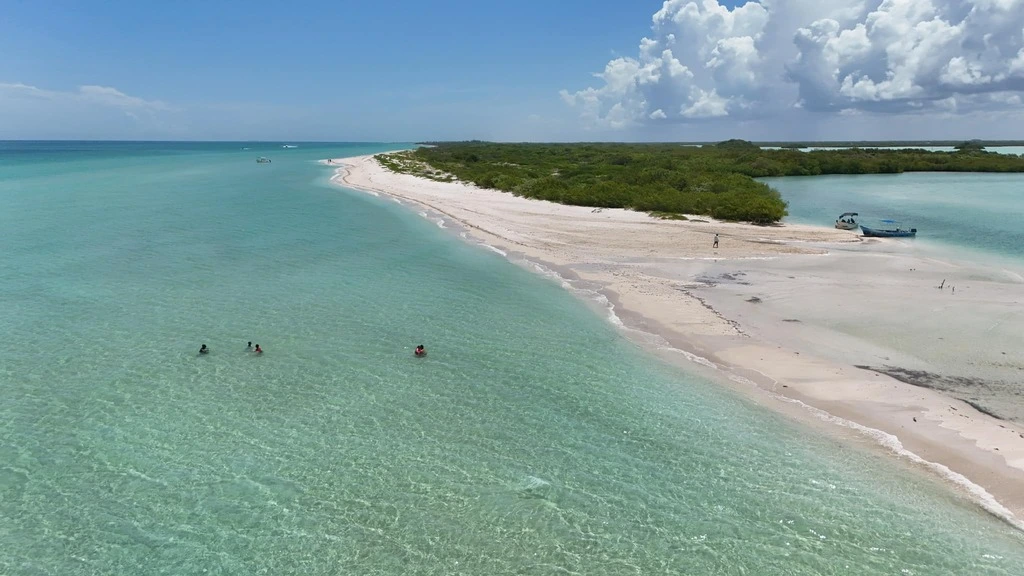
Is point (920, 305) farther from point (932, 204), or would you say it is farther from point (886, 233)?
point (932, 204)

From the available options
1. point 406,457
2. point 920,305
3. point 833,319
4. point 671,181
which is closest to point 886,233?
point 920,305

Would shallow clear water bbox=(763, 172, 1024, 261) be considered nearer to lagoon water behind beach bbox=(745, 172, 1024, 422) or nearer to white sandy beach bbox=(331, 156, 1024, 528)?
lagoon water behind beach bbox=(745, 172, 1024, 422)

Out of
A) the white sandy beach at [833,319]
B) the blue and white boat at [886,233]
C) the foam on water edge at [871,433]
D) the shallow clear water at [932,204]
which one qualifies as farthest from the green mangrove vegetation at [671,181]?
the foam on water edge at [871,433]

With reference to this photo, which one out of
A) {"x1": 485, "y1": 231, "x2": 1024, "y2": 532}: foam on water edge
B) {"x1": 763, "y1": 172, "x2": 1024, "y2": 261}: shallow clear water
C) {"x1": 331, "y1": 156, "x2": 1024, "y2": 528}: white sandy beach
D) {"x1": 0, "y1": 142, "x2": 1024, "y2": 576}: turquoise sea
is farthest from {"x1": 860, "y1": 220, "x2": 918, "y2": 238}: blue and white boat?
{"x1": 0, "y1": 142, "x2": 1024, "y2": 576}: turquoise sea

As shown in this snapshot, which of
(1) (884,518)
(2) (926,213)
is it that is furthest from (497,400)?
(2) (926,213)

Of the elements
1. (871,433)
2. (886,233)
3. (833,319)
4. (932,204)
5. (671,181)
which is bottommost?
(871,433)

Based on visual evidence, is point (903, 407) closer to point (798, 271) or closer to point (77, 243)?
point (798, 271)
